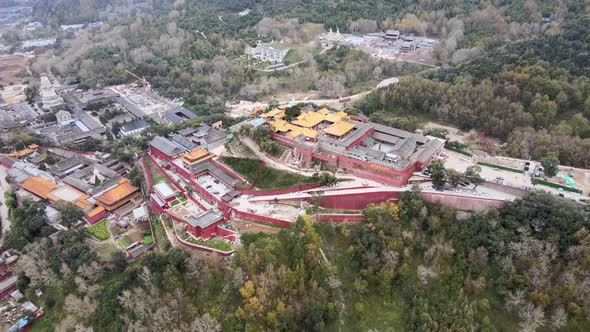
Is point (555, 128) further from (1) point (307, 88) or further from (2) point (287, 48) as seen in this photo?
(2) point (287, 48)

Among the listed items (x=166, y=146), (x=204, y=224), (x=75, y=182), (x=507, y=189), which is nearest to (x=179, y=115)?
(x=166, y=146)

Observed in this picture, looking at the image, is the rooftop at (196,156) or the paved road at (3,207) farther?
the paved road at (3,207)

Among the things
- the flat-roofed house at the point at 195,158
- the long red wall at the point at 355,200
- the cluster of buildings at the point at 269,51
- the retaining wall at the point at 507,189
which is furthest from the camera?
the cluster of buildings at the point at 269,51

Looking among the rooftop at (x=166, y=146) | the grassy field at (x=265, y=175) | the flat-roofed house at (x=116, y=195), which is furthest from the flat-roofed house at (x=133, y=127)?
the grassy field at (x=265, y=175)

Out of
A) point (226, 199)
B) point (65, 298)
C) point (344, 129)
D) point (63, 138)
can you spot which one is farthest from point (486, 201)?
point (63, 138)

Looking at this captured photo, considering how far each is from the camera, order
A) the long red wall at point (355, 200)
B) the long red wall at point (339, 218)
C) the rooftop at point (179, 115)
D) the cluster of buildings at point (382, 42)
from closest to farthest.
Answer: the long red wall at point (339, 218) < the long red wall at point (355, 200) < the rooftop at point (179, 115) < the cluster of buildings at point (382, 42)

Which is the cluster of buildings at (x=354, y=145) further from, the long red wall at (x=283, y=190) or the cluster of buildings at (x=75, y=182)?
the cluster of buildings at (x=75, y=182)

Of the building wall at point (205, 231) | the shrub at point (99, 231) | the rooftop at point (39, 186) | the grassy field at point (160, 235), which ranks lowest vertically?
the rooftop at point (39, 186)

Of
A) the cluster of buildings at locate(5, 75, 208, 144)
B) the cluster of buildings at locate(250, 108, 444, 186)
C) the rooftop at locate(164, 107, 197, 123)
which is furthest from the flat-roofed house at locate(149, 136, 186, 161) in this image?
the rooftop at locate(164, 107, 197, 123)
